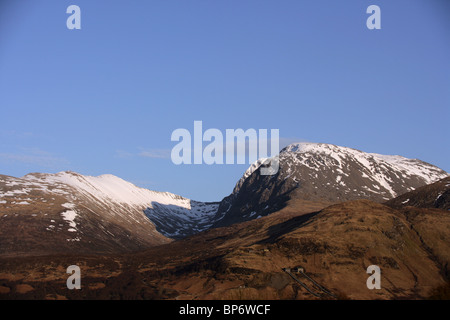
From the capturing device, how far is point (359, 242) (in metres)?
181

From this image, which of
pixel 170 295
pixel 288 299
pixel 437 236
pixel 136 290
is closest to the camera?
pixel 288 299

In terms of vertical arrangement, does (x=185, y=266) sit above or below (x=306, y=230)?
below

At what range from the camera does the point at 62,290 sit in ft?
574

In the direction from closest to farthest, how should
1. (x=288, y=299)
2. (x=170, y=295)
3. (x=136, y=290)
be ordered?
(x=288, y=299) → (x=170, y=295) → (x=136, y=290)

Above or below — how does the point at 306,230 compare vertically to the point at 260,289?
above

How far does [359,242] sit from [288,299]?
40.8m

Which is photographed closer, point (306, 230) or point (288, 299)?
point (288, 299)

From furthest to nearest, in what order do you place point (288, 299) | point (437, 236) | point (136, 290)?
point (437, 236), point (136, 290), point (288, 299)

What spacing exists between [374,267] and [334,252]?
12.7m

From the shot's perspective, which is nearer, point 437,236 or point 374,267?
point 374,267
